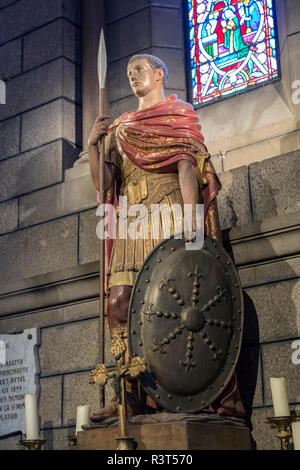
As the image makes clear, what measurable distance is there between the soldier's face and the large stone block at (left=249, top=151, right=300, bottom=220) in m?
1.03

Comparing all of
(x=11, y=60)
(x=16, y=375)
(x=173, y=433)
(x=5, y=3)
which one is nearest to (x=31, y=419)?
(x=173, y=433)

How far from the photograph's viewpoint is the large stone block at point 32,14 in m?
7.69

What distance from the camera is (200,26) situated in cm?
735

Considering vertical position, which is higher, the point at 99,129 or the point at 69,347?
the point at 99,129

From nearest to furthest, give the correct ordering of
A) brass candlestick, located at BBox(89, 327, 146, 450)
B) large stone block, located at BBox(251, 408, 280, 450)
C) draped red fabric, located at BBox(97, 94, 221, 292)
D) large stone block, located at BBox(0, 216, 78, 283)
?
brass candlestick, located at BBox(89, 327, 146, 450)
large stone block, located at BBox(251, 408, 280, 450)
draped red fabric, located at BBox(97, 94, 221, 292)
large stone block, located at BBox(0, 216, 78, 283)

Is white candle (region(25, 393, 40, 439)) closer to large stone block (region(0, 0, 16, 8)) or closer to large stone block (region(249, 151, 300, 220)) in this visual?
large stone block (region(249, 151, 300, 220))

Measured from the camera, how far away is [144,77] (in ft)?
17.2

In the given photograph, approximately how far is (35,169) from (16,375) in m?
1.99

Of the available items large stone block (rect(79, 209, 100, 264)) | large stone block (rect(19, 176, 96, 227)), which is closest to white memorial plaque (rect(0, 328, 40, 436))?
large stone block (rect(79, 209, 100, 264))

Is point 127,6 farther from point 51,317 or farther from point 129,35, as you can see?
point 51,317

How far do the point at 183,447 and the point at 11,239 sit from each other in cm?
364

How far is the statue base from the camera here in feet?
12.9
